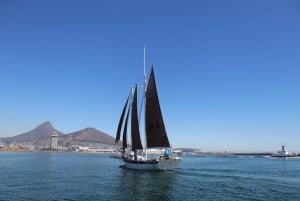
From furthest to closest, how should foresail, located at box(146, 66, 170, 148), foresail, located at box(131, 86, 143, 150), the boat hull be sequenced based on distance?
foresail, located at box(131, 86, 143, 150)
foresail, located at box(146, 66, 170, 148)
the boat hull

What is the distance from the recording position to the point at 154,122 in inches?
2404

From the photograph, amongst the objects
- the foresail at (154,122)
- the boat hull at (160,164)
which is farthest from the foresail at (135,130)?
the boat hull at (160,164)

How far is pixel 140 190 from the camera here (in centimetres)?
3791

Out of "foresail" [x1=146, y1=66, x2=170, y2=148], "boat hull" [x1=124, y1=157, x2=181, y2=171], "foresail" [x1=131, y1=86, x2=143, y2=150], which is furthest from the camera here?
"foresail" [x1=131, y1=86, x2=143, y2=150]

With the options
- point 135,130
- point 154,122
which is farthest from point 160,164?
point 135,130

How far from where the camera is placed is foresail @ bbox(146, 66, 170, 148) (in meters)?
60.6

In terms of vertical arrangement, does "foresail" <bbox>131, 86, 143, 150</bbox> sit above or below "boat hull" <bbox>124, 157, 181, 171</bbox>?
above

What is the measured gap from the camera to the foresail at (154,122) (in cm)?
6059

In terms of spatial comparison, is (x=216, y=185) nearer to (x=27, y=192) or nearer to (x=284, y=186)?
(x=284, y=186)

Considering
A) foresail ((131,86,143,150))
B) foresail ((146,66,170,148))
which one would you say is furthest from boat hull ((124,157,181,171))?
foresail ((131,86,143,150))

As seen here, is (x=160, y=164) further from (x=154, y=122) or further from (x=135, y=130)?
(x=135, y=130)

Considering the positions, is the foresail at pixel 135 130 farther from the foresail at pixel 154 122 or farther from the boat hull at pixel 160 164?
the boat hull at pixel 160 164

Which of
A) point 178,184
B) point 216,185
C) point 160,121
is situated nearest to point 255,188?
point 216,185

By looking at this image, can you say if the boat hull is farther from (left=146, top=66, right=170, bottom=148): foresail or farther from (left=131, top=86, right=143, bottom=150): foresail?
(left=131, top=86, right=143, bottom=150): foresail
